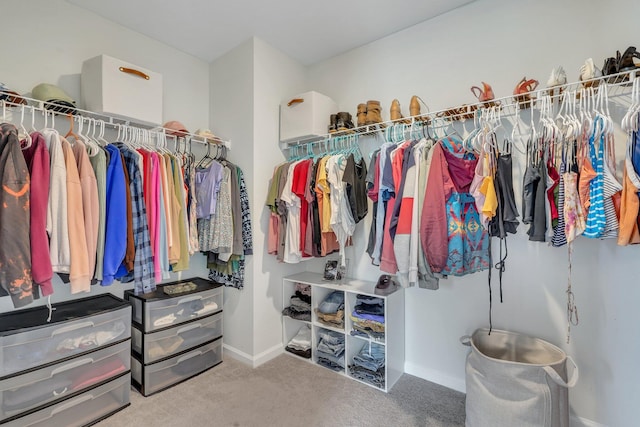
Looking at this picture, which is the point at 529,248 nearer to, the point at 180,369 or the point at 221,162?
the point at 221,162

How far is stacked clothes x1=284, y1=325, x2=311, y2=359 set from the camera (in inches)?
97.7

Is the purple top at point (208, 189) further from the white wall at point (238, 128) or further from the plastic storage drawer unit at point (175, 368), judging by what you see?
the plastic storage drawer unit at point (175, 368)

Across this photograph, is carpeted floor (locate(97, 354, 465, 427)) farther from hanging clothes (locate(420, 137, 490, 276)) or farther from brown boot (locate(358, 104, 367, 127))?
brown boot (locate(358, 104, 367, 127))

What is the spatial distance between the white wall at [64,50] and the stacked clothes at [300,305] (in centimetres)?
96

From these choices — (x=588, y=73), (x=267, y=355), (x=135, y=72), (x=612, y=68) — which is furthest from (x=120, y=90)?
(x=612, y=68)

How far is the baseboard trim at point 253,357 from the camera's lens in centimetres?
238

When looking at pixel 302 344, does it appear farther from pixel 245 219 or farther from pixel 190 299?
pixel 245 219

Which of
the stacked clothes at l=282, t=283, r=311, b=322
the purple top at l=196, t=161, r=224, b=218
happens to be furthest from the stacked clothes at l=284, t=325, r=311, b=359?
the purple top at l=196, t=161, r=224, b=218

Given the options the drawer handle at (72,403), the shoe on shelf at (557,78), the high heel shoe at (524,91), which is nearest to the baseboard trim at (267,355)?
the drawer handle at (72,403)

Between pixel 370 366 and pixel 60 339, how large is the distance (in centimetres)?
191

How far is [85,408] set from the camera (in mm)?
1715

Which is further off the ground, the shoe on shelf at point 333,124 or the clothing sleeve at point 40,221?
the shoe on shelf at point 333,124

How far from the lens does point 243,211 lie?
7.94ft

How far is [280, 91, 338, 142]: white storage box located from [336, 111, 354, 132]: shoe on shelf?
0.40 feet
